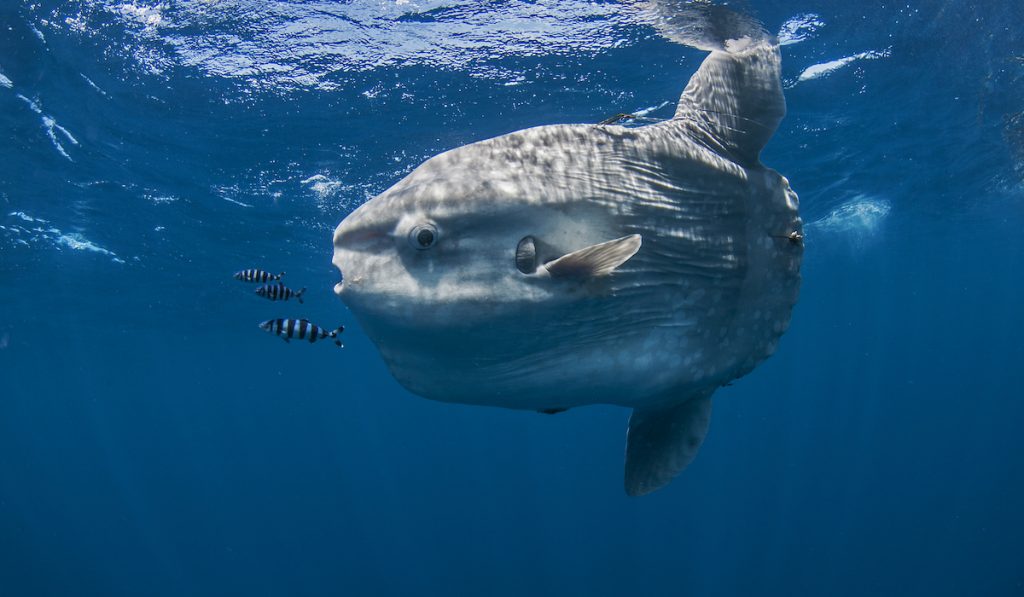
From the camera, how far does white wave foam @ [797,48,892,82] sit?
388 inches

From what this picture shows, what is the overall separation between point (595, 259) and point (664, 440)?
1709 millimetres

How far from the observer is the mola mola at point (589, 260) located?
186cm

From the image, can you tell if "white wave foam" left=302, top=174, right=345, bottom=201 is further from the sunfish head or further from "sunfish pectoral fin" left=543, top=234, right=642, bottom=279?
"sunfish pectoral fin" left=543, top=234, right=642, bottom=279

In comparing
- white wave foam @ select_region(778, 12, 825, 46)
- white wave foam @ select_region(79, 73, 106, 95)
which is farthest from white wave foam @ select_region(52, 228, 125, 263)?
white wave foam @ select_region(778, 12, 825, 46)

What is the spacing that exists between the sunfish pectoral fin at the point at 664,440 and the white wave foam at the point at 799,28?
7.14 meters

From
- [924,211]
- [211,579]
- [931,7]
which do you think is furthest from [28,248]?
[211,579]

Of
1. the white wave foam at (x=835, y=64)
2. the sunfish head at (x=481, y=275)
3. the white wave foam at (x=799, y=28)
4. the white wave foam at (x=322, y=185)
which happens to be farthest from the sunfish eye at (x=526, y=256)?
the white wave foam at (x=322, y=185)

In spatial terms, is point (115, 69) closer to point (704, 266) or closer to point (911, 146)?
point (704, 266)

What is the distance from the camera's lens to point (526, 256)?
6.25ft

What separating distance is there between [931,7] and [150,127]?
11.9m

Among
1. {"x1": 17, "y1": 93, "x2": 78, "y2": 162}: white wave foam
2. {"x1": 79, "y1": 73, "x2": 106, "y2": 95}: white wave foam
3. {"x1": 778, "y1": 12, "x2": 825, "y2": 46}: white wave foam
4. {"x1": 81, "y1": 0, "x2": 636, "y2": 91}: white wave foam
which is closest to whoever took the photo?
{"x1": 81, "y1": 0, "x2": 636, "y2": 91}: white wave foam

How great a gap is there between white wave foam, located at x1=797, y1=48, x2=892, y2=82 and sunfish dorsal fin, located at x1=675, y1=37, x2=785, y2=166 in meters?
8.19

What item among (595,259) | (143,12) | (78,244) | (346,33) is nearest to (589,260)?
(595,259)

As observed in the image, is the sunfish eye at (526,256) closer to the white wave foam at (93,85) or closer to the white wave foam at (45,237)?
the white wave foam at (93,85)
